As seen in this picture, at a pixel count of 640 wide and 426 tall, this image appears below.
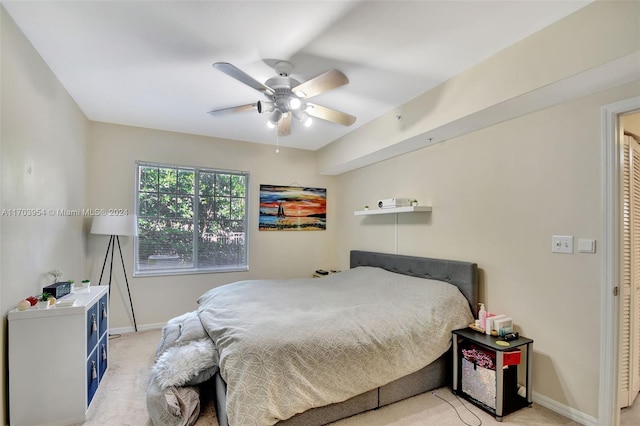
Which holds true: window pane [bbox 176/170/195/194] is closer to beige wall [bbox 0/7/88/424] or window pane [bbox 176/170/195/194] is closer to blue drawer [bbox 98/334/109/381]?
beige wall [bbox 0/7/88/424]

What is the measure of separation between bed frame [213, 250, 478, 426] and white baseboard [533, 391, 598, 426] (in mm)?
644

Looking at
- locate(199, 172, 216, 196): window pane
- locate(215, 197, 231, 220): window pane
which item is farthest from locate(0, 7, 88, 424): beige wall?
locate(215, 197, 231, 220): window pane

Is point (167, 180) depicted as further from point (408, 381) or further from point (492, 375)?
point (492, 375)

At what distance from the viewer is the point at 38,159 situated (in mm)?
2307

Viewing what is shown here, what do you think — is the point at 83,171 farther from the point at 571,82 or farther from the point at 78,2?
the point at 571,82

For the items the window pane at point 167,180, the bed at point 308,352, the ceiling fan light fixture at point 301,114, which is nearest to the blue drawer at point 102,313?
the bed at point 308,352

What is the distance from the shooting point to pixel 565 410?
84.0 inches

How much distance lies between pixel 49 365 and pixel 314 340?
5.87ft

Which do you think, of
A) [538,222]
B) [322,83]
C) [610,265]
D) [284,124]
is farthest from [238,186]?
[610,265]

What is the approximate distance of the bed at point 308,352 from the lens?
5.77 ft

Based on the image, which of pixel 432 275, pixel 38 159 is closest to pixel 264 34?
pixel 38 159

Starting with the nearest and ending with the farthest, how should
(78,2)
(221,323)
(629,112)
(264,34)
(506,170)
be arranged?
(78,2), (629,112), (264,34), (221,323), (506,170)

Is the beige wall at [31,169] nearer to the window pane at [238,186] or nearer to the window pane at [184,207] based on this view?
the window pane at [184,207]

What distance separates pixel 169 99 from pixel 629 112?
3.76 m
